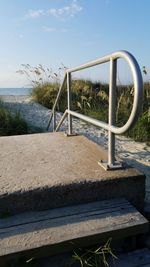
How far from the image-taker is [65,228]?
162 centimetres

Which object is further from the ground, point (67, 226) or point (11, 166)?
point (11, 166)

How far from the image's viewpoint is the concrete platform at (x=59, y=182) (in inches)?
70.5

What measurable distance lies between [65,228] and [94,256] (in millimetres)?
218

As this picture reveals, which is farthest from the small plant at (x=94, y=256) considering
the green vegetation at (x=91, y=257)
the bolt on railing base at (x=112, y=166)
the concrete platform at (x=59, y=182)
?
the bolt on railing base at (x=112, y=166)

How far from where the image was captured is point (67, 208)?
1827 mm

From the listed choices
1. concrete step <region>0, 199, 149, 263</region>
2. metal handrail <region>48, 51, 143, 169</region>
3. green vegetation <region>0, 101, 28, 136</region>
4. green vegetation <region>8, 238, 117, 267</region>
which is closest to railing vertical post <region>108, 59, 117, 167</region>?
metal handrail <region>48, 51, 143, 169</region>

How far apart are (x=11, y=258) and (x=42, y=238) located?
17 centimetres

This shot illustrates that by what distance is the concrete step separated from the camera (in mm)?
1503

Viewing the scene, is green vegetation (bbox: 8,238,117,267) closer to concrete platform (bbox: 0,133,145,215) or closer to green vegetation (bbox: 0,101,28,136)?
concrete platform (bbox: 0,133,145,215)

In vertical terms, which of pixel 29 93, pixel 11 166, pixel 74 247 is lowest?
pixel 74 247

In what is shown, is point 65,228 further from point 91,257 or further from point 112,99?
point 112,99

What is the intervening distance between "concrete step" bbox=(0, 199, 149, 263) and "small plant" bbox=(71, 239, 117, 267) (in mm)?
49

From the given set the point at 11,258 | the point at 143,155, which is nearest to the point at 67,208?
the point at 11,258

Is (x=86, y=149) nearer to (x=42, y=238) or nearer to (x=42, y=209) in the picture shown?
(x=42, y=209)
